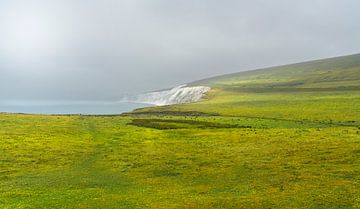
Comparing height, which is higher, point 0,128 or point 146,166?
point 0,128

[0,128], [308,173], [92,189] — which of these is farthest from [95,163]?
[0,128]

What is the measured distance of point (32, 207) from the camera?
3288cm

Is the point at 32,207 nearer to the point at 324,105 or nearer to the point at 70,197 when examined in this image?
the point at 70,197

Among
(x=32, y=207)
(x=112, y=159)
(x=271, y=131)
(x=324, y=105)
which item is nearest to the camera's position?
(x=32, y=207)

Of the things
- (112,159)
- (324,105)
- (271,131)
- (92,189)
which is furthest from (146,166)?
(324,105)

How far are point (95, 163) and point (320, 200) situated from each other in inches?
1188

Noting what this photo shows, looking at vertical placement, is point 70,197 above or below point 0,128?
below

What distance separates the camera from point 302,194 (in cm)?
3538

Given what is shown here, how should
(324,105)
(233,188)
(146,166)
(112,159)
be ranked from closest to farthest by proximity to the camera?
(233,188), (146,166), (112,159), (324,105)

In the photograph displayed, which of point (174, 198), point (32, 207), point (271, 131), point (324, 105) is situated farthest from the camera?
point (324, 105)

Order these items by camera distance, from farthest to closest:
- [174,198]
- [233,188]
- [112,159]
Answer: [112,159]
[233,188]
[174,198]

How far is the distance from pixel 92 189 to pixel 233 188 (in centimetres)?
1402

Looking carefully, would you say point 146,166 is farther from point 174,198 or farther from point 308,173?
point 308,173

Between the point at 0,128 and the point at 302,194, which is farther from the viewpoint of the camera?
the point at 0,128
